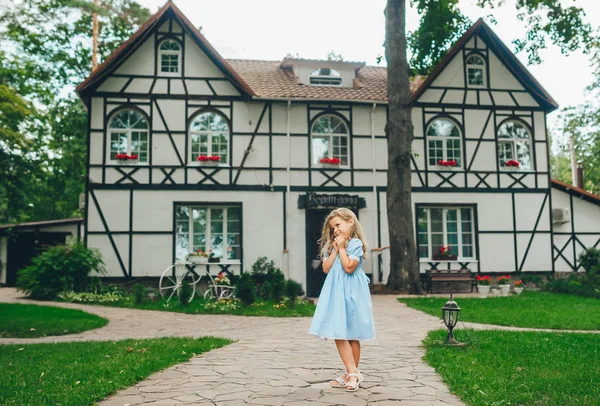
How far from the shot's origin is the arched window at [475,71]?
61.7 feet

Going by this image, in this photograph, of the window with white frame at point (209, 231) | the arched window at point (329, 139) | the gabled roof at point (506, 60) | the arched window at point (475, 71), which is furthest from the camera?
the arched window at point (475, 71)

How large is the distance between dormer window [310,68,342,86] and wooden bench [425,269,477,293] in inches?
267

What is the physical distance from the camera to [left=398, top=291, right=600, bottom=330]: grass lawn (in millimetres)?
9875

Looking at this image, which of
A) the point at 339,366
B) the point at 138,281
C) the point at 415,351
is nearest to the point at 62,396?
the point at 339,366

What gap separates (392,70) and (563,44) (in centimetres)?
603

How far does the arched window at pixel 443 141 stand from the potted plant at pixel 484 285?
378 centimetres

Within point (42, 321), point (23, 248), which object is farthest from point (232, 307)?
point (23, 248)

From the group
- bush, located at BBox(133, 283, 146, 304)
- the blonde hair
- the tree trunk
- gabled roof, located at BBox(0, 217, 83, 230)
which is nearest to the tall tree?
the tree trunk

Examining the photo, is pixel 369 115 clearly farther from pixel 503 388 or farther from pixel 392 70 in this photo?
pixel 503 388

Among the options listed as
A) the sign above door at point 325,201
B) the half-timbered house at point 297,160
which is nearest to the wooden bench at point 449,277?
the half-timbered house at point 297,160

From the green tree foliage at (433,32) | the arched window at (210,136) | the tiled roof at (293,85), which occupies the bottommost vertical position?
the arched window at (210,136)

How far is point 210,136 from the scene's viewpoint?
56.1 feet

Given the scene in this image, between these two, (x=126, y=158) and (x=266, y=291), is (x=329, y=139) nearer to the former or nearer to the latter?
(x=266, y=291)

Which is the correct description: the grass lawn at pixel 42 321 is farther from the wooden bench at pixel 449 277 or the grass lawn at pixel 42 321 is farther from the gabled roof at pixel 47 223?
the gabled roof at pixel 47 223
